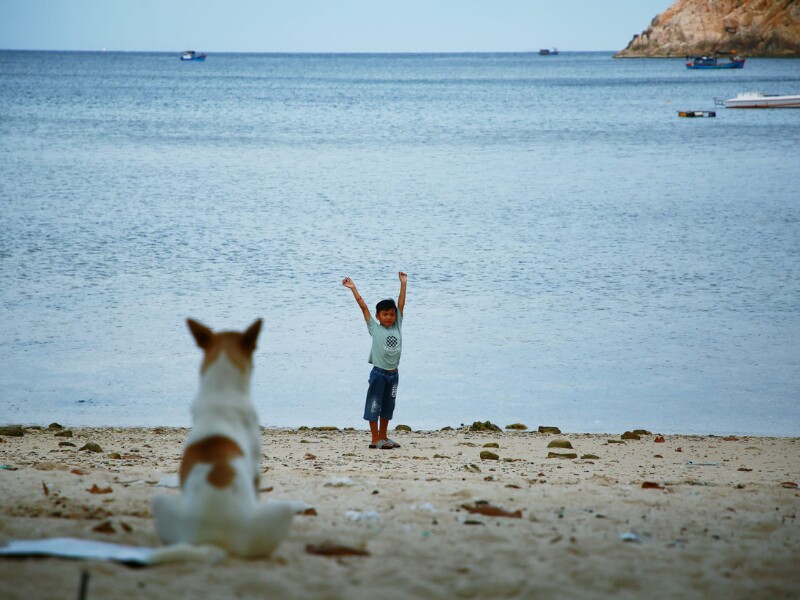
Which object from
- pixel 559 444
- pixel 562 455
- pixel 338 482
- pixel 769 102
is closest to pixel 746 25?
pixel 769 102

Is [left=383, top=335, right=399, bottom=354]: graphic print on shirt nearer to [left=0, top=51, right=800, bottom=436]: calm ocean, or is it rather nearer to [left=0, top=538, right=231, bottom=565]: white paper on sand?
[left=0, top=51, right=800, bottom=436]: calm ocean

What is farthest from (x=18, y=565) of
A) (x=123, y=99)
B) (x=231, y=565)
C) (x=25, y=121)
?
(x=123, y=99)

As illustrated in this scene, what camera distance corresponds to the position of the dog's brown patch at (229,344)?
16.7 ft

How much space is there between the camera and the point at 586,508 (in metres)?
6.93

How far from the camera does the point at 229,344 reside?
5121 mm

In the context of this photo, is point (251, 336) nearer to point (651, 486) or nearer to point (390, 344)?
point (651, 486)

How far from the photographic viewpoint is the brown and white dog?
15.8 feet

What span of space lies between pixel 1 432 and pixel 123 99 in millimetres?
91823

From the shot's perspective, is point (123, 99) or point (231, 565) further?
point (123, 99)

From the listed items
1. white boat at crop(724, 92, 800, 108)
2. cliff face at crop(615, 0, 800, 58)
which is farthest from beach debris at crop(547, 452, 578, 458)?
cliff face at crop(615, 0, 800, 58)

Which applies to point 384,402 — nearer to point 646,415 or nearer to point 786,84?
point 646,415

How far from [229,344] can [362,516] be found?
6.18 feet

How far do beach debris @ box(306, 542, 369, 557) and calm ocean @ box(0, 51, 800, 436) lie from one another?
685cm

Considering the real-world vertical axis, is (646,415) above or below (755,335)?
below
